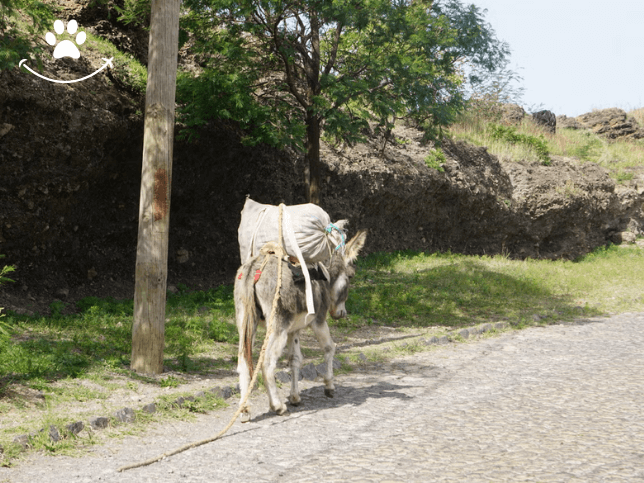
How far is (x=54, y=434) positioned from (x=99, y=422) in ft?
1.69

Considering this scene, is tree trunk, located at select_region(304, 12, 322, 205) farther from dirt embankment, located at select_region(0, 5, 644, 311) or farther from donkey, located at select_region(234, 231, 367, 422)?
donkey, located at select_region(234, 231, 367, 422)

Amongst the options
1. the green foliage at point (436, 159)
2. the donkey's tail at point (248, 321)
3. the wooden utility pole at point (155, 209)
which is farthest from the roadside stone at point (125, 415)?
the green foliage at point (436, 159)

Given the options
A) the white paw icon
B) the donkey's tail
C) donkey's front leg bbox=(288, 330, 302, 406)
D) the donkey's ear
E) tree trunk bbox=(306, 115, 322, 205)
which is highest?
the white paw icon

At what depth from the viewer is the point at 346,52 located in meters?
15.0

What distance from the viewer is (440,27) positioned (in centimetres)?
1403

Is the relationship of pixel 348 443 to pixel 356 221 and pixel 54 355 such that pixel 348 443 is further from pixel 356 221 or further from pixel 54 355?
pixel 356 221

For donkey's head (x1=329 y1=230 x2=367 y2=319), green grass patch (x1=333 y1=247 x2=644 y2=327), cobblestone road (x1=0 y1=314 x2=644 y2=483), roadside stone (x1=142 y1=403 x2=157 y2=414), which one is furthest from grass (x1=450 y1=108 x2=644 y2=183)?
roadside stone (x1=142 y1=403 x2=157 y2=414)

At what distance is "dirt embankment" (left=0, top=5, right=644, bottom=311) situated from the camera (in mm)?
12680

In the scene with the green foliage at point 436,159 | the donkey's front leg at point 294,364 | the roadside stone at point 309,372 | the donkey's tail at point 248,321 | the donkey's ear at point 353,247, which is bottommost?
the roadside stone at point 309,372

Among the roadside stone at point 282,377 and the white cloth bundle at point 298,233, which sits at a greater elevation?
the white cloth bundle at point 298,233

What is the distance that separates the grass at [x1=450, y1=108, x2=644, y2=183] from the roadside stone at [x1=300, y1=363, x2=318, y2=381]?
18406 millimetres

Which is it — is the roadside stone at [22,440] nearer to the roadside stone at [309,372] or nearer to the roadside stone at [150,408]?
the roadside stone at [150,408]

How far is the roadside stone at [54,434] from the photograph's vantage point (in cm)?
586

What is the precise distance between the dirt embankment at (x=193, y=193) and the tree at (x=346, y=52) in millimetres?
2312
